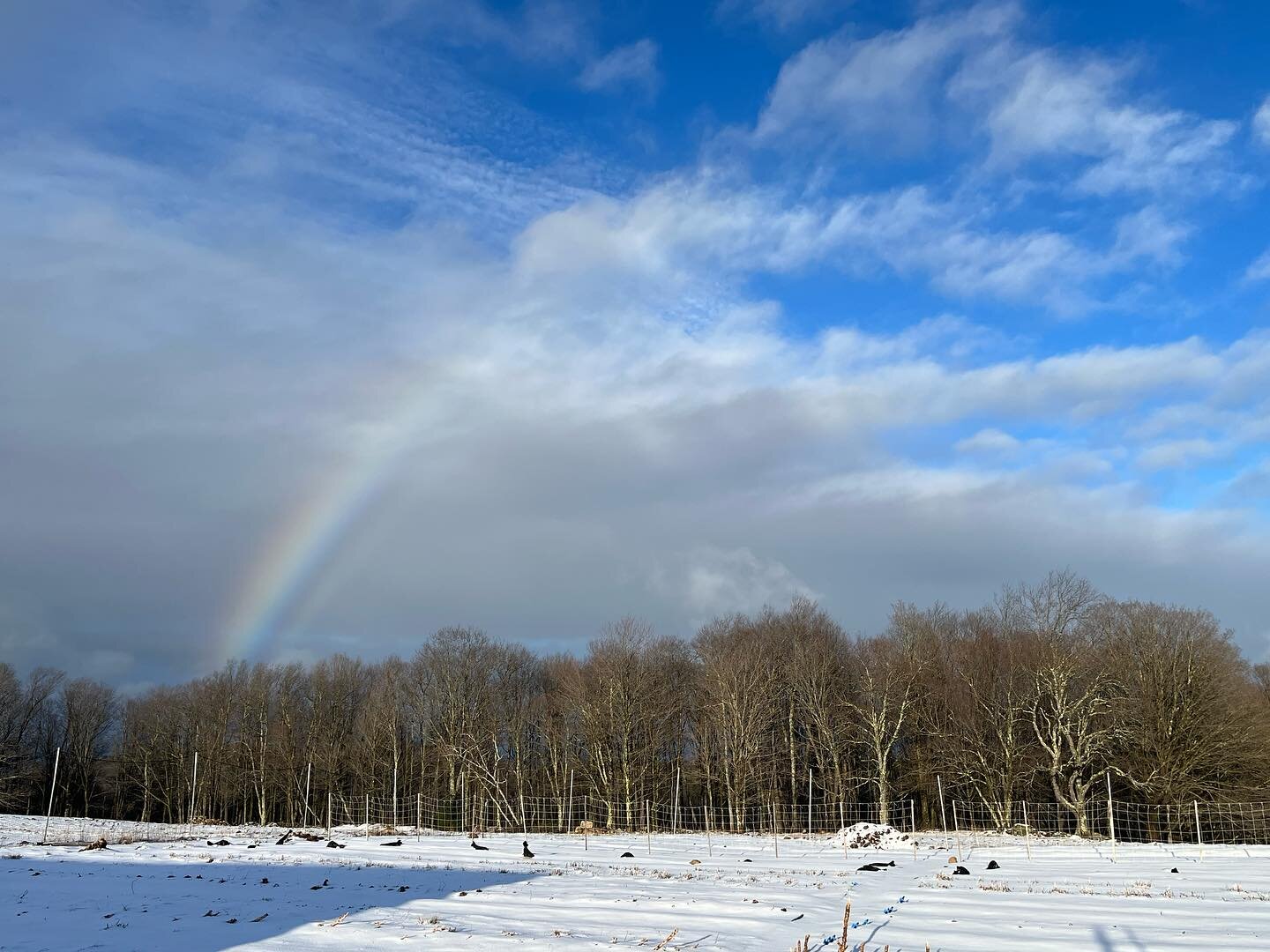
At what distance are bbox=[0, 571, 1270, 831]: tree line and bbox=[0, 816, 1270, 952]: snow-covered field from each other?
51.9ft

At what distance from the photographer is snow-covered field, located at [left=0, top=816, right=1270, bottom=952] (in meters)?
12.7

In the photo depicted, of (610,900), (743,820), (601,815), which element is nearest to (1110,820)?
(743,820)

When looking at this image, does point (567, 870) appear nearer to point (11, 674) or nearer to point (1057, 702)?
point (1057, 702)

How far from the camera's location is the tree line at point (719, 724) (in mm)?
45969

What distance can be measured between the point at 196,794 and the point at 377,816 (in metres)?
18.6

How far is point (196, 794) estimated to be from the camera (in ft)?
241

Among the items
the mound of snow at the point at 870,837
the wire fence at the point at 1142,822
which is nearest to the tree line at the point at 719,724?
the wire fence at the point at 1142,822

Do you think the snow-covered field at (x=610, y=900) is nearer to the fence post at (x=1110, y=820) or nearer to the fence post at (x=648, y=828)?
the fence post at (x=1110, y=820)

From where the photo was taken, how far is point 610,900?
17.1 m

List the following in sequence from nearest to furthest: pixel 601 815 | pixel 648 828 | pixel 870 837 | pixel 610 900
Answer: pixel 610 900 → pixel 870 837 → pixel 648 828 → pixel 601 815

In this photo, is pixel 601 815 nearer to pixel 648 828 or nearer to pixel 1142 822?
pixel 648 828

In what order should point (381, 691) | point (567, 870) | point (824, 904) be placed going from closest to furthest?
point (824, 904) → point (567, 870) → point (381, 691)

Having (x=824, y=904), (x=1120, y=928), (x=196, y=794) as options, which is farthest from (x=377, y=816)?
(x=1120, y=928)

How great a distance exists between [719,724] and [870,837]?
20465 mm
